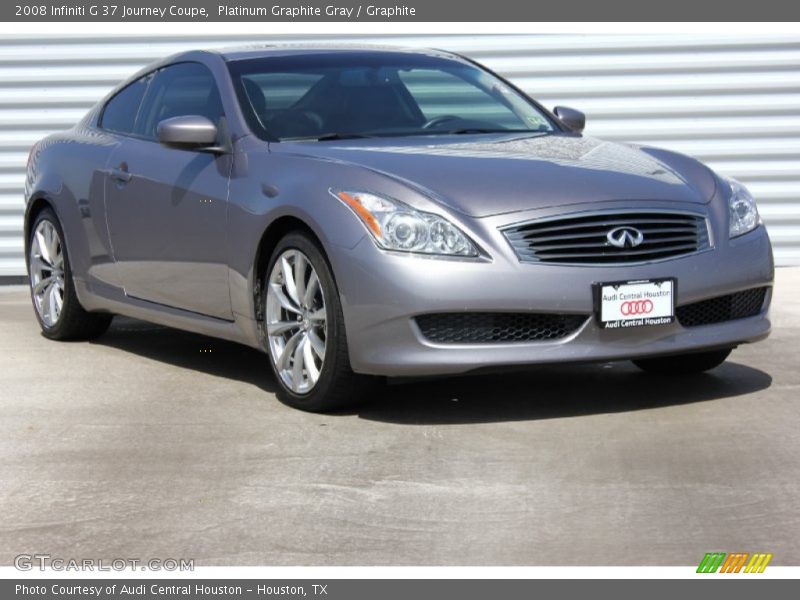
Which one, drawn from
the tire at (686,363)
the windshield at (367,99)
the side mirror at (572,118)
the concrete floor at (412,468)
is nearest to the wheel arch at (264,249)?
the concrete floor at (412,468)

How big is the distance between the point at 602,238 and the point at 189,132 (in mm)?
1967

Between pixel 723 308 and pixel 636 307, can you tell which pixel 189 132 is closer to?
pixel 636 307

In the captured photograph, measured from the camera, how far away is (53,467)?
580cm

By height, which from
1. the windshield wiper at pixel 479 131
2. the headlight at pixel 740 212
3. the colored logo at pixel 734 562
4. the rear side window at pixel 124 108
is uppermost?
the windshield wiper at pixel 479 131

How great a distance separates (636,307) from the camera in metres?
6.29

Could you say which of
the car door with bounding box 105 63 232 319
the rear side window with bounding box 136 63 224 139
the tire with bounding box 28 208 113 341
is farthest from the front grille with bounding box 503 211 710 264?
the tire with bounding box 28 208 113 341

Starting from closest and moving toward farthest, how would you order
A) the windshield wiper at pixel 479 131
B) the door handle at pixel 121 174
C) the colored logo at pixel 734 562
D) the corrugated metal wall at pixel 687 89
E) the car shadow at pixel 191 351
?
the colored logo at pixel 734 562 < the windshield wiper at pixel 479 131 < the car shadow at pixel 191 351 < the door handle at pixel 121 174 < the corrugated metal wall at pixel 687 89

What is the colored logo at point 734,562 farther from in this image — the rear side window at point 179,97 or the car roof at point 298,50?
the car roof at point 298,50

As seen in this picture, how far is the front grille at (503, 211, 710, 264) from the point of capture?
6.21m

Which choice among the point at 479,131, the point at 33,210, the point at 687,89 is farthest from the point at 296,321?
the point at 687,89

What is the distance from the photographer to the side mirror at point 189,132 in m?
7.21

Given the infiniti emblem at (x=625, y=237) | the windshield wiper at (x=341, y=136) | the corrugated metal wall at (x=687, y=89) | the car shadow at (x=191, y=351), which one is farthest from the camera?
the corrugated metal wall at (x=687, y=89)

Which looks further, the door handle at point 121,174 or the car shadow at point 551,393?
the door handle at point 121,174

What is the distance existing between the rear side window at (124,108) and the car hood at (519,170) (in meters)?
1.77
